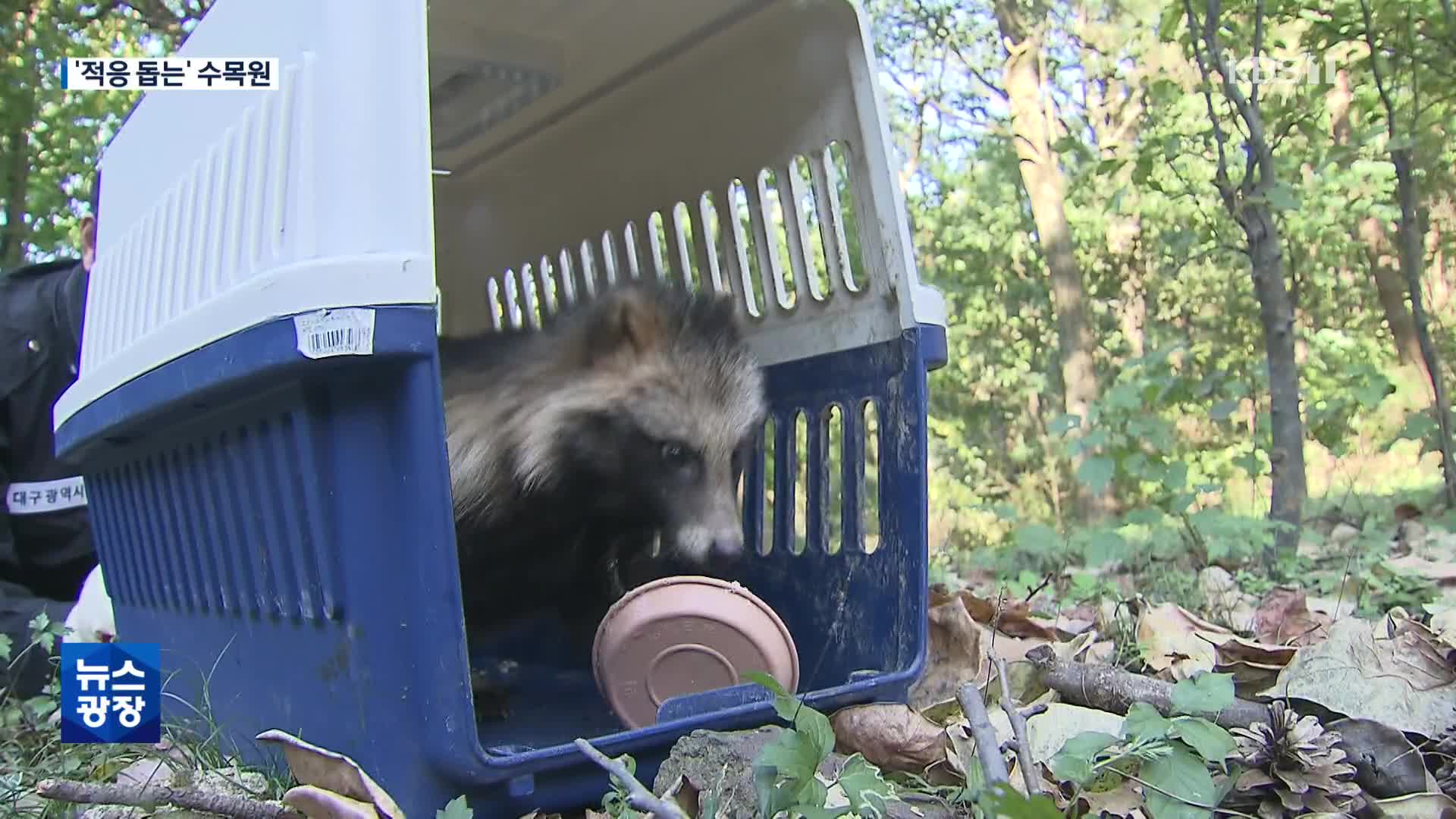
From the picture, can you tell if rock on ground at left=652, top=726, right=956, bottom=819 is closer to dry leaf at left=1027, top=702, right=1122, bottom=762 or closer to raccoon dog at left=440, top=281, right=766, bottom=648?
dry leaf at left=1027, top=702, right=1122, bottom=762

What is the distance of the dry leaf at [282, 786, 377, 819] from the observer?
1.43 meters

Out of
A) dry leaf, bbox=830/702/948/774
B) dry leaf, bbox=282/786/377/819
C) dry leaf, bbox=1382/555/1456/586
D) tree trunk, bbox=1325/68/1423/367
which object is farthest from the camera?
tree trunk, bbox=1325/68/1423/367

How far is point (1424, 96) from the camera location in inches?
183

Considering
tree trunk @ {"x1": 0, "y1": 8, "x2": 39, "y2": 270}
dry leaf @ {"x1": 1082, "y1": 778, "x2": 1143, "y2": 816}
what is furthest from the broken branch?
tree trunk @ {"x1": 0, "y1": 8, "x2": 39, "y2": 270}

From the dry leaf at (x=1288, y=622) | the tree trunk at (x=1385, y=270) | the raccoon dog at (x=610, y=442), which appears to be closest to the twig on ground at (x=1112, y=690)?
the dry leaf at (x=1288, y=622)

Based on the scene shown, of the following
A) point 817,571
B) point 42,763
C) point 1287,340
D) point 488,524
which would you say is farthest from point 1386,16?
point 42,763

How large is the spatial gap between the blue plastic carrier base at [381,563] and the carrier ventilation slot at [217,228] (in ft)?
0.46

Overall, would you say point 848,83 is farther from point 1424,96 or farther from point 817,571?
point 1424,96

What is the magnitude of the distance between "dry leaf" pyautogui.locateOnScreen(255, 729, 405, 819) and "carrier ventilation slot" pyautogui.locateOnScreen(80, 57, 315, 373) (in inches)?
27.3

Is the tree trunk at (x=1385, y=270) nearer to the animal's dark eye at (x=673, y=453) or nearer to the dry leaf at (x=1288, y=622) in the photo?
the dry leaf at (x=1288, y=622)

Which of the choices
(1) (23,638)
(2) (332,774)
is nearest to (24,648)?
(1) (23,638)

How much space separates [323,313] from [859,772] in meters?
0.93

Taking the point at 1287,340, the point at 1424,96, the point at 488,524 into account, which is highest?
the point at 1424,96

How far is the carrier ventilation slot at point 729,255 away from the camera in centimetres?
258
